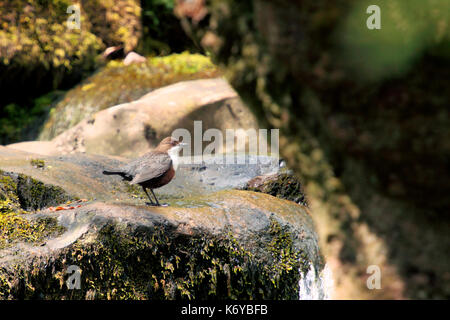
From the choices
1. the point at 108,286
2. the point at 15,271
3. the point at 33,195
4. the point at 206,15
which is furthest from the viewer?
the point at 33,195

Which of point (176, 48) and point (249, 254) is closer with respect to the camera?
point (249, 254)

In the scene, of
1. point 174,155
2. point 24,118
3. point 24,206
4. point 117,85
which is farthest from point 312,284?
point 24,118

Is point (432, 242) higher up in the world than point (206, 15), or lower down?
lower down

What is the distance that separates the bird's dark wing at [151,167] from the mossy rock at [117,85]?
23.8 ft

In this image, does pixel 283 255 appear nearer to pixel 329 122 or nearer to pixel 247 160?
pixel 247 160

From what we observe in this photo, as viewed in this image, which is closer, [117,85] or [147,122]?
[147,122]

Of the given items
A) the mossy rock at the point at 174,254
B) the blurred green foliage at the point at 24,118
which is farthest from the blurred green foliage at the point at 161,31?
the mossy rock at the point at 174,254

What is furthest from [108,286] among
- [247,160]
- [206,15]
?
[247,160]

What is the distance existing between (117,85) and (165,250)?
30.2 feet

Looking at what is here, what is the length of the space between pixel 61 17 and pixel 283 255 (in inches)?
476

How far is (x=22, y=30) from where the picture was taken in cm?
1333

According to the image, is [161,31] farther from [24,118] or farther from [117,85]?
[24,118]

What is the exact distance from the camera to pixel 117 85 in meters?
12.5

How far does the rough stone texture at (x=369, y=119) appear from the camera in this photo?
98cm
